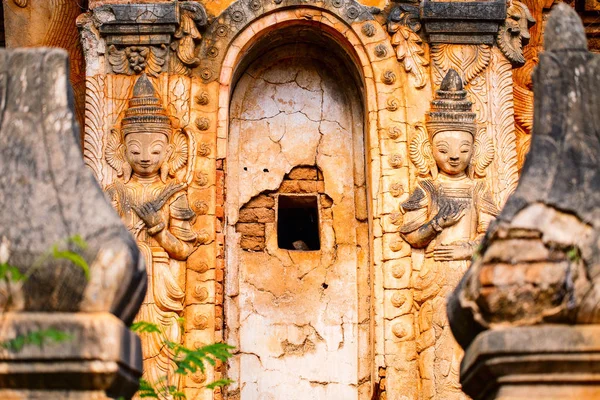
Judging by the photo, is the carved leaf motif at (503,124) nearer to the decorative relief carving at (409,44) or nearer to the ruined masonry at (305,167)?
the ruined masonry at (305,167)

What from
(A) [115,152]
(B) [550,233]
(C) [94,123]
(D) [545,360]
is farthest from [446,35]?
(D) [545,360]

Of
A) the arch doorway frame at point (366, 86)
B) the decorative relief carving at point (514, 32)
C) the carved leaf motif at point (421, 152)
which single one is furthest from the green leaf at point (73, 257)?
the decorative relief carving at point (514, 32)

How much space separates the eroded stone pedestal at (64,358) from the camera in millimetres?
5652

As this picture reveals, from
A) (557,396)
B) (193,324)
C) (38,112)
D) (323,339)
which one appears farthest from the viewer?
(323,339)

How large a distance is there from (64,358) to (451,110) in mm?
7108

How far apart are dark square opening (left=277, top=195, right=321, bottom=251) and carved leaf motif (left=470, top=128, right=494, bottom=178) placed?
5.54 ft

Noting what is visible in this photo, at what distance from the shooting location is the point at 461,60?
40.6ft

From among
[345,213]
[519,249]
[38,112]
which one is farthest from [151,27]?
[519,249]

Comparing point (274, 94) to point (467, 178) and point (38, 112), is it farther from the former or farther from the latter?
Result: point (38, 112)

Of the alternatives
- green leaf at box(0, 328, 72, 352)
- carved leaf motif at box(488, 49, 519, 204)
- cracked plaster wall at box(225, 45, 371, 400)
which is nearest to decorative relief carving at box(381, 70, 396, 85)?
cracked plaster wall at box(225, 45, 371, 400)

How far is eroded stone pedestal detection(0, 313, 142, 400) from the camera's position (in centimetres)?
565

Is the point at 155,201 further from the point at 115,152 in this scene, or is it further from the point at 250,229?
the point at 250,229

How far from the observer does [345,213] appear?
12.8m

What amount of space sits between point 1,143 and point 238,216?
666cm
